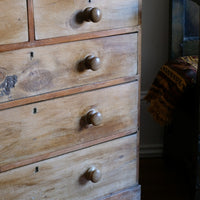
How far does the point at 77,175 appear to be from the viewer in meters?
1.39

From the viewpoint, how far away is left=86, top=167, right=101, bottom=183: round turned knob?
138cm

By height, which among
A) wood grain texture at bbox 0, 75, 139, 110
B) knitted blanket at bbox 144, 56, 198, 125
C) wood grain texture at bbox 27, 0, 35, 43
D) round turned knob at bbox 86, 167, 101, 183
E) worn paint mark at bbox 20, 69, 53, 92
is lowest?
round turned knob at bbox 86, 167, 101, 183

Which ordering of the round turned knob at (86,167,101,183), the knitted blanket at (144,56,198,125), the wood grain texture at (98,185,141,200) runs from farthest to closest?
the knitted blanket at (144,56,198,125), the wood grain texture at (98,185,141,200), the round turned knob at (86,167,101,183)

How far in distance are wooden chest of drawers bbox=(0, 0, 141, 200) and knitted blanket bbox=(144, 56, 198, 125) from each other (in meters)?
0.29

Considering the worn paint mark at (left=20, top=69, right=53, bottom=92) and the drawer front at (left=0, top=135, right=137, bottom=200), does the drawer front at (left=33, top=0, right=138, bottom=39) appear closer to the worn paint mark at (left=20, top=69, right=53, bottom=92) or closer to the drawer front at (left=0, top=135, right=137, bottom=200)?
the worn paint mark at (left=20, top=69, right=53, bottom=92)

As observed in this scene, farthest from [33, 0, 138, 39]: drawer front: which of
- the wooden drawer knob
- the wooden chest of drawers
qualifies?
the wooden drawer knob

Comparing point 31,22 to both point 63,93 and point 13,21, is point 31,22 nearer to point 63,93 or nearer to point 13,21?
point 13,21

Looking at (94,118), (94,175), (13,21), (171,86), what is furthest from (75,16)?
(171,86)

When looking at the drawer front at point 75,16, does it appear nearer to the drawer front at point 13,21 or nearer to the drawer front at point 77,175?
the drawer front at point 13,21

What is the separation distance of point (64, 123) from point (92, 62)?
213 mm

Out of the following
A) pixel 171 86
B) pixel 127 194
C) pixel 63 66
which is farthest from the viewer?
pixel 171 86

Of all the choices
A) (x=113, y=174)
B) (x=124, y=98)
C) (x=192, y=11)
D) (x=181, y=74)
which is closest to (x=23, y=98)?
(x=124, y=98)

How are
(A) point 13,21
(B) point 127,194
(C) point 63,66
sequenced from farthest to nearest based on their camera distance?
(B) point 127,194
(C) point 63,66
(A) point 13,21

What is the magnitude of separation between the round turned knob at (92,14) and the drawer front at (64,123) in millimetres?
241
